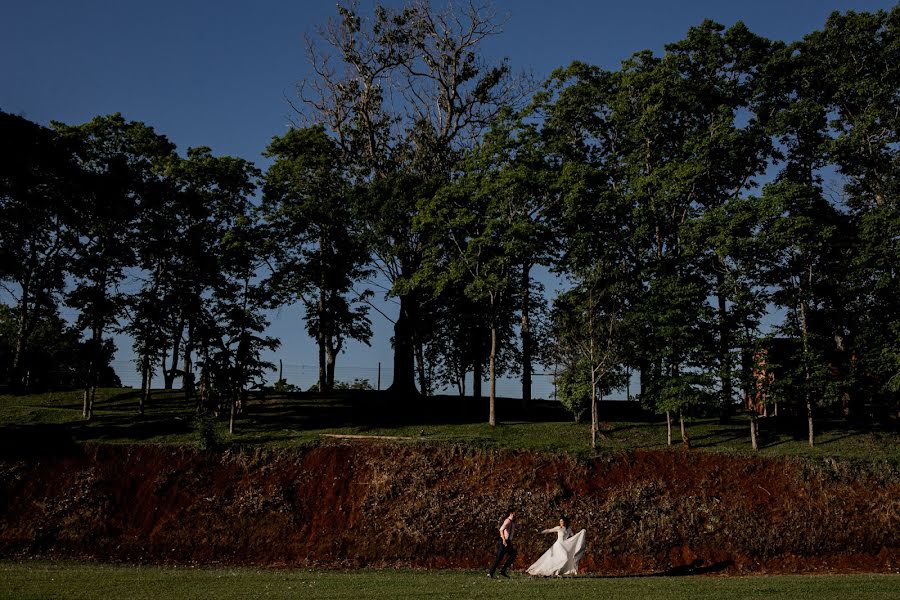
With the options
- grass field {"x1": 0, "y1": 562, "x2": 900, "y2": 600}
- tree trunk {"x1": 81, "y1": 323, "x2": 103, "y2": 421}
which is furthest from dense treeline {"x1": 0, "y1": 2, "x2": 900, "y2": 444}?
grass field {"x1": 0, "y1": 562, "x2": 900, "y2": 600}

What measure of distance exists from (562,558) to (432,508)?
7.23 m

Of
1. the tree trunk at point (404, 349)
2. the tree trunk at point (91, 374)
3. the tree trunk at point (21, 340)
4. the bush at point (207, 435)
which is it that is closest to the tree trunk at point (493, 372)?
the tree trunk at point (404, 349)

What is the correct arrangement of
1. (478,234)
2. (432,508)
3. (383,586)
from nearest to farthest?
(383,586) → (432,508) → (478,234)

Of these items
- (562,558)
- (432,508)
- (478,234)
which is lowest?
(562,558)

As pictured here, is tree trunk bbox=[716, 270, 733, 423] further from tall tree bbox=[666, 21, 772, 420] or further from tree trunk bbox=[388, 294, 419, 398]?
tree trunk bbox=[388, 294, 419, 398]

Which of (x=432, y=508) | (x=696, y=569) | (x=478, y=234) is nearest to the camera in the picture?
(x=696, y=569)

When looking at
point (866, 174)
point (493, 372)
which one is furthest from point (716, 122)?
point (493, 372)

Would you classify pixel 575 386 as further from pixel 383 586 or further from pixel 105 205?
pixel 105 205

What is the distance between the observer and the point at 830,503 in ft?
88.0

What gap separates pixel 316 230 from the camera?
43500 millimetres

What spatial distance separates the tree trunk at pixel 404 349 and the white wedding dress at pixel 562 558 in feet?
73.3

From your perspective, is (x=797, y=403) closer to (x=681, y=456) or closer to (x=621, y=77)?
(x=681, y=456)

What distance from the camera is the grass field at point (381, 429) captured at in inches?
1242

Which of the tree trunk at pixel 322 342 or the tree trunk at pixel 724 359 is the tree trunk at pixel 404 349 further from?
the tree trunk at pixel 724 359
